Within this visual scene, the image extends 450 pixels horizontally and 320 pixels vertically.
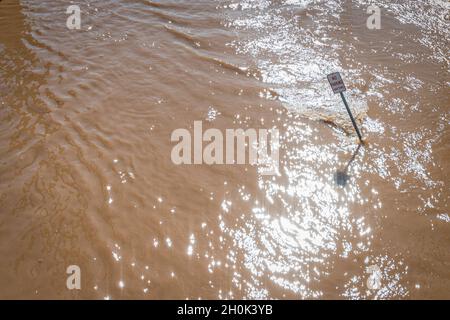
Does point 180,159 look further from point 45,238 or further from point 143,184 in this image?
point 45,238

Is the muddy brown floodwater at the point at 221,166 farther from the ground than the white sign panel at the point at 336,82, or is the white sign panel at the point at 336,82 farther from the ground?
the white sign panel at the point at 336,82

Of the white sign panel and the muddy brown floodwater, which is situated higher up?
the white sign panel

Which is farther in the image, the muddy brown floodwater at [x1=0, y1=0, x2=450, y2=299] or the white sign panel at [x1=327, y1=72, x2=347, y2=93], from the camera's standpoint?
the white sign panel at [x1=327, y1=72, x2=347, y2=93]

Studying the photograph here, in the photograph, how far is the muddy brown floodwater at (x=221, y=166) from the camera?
289 cm

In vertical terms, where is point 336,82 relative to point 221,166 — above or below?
above

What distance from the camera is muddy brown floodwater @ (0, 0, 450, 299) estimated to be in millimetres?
2887

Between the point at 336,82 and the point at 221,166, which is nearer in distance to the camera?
the point at 336,82

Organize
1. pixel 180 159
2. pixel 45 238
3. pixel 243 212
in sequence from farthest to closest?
pixel 180 159 < pixel 243 212 < pixel 45 238

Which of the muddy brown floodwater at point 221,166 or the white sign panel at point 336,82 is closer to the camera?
the muddy brown floodwater at point 221,166

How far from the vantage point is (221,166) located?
12.5 feet

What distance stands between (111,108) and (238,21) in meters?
3.60

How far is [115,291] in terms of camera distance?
2734 millimetres
